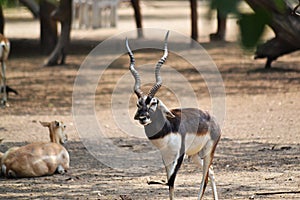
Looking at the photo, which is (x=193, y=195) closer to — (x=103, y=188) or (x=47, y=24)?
(x=103, y=188)

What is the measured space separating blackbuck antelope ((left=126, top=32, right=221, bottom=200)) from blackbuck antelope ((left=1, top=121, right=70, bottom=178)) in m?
1.67

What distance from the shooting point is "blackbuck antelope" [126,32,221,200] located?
5.51m

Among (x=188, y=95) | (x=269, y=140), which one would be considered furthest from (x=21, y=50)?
(x=269, y=140)

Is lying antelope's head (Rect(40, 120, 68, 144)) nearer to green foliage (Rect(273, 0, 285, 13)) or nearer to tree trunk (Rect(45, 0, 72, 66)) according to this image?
green foliage (Rect(273, 0, 285, 13))

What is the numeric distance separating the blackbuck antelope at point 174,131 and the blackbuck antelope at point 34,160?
167 centimetres

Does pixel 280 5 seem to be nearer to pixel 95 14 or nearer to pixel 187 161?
pixel 187 161

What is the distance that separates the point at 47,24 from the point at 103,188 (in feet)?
43.8

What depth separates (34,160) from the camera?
7.16 m

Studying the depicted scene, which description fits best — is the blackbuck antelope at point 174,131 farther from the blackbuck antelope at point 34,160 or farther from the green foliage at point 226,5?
the green foliage at point 226,5

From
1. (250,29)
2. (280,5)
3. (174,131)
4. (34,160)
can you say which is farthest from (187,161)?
(250,29)

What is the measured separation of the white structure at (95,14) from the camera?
2891cm

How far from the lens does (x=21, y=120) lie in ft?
36.9

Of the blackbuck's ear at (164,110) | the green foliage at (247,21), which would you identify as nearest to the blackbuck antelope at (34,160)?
the blackbuck's ear at (164,110)

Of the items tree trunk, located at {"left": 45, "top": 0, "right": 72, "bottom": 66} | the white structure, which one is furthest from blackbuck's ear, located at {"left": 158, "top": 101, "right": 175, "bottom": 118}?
the white structure
